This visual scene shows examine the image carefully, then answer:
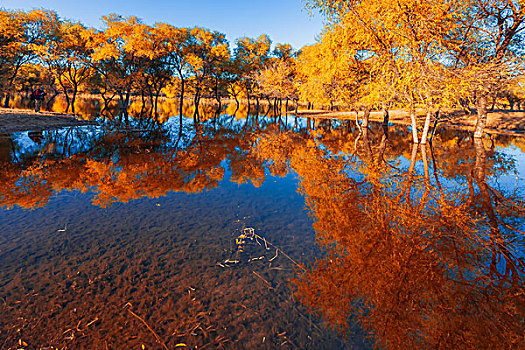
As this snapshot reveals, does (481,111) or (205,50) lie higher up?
(205,50)

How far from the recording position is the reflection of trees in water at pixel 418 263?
3979mm

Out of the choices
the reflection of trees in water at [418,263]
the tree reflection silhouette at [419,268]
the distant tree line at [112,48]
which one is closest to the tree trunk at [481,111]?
the reflection of trees in water at [418,263]

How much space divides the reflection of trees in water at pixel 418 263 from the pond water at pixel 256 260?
0.03 meters

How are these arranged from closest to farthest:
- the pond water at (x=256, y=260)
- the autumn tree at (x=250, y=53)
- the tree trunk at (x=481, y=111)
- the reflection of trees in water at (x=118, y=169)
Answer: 1. the pond water at (x=256, y=260)
2. the reflection of trees in water at (x=118, y=169)
3. the tree trunk at (x=481, y=111)
4. the autumn tree at (x=250, y=53)

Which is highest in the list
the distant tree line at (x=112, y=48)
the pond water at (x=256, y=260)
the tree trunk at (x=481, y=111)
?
the distant tree line at (x=112, y=48)

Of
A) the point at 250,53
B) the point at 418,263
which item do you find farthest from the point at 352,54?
the point at 250,53

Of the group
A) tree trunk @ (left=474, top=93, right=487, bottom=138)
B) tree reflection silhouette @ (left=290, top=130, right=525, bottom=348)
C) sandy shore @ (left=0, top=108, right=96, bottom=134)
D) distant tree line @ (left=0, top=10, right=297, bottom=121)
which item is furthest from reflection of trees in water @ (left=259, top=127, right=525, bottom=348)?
distant tree line @ (left=0, top=10, right=297, bottom=121)

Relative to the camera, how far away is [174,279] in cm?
506

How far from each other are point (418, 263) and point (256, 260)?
3718 mm

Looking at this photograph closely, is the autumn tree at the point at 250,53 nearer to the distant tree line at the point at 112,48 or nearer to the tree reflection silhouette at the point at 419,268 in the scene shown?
the distant tree line at the point at 112,48

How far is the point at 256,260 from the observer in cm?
582

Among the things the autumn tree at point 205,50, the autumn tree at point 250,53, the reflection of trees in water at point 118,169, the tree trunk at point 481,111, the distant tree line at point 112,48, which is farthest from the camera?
the autumn tree at point 250,53

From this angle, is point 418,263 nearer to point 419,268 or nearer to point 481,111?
point 419,268

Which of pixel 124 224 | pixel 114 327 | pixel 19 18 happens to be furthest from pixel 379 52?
pixel 19 18
